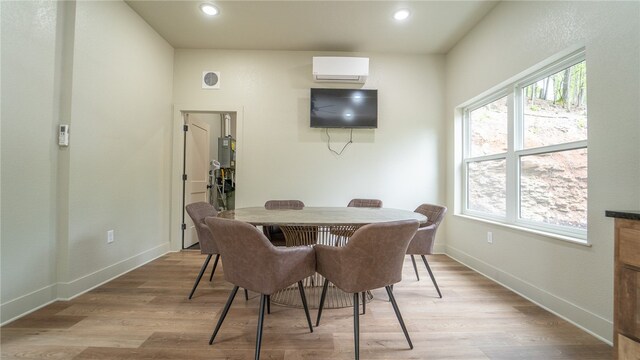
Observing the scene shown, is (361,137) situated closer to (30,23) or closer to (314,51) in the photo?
(314,51)

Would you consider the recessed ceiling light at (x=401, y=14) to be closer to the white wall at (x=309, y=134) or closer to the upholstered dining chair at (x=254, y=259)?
the white wall at (x=309, y=134)

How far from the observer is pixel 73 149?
6.62 feet

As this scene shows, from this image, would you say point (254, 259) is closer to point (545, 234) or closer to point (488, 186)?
point (545, 234)

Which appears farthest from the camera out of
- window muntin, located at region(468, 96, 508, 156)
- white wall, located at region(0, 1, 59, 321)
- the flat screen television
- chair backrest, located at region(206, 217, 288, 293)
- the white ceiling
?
the flat screen television

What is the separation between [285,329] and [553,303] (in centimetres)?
202

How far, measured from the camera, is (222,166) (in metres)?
5.21

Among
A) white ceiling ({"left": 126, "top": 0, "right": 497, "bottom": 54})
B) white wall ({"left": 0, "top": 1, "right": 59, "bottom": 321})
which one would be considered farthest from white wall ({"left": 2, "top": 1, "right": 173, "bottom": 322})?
white ceiling ({"left": 126, "top": 0, "right": 497, "bottom": 54})

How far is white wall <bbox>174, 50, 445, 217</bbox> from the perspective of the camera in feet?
10.9

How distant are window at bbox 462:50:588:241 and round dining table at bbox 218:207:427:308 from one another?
46.9 inches

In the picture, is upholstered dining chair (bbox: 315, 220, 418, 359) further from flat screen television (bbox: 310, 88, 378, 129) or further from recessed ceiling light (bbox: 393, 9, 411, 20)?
recessed ceiling light (bbox: 393, 9, 411, 20)

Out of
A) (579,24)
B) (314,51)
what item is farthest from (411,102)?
(579,24)

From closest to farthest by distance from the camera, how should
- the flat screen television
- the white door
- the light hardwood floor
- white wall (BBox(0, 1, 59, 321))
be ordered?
the light hardwood floor < white wall (BBox(0, 1, 59, 321)) < the flat screen television < the white door

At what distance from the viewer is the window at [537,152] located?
183 centimetres

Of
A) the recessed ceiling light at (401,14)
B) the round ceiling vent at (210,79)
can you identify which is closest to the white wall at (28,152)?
the round ceiling vent at (210,79)
